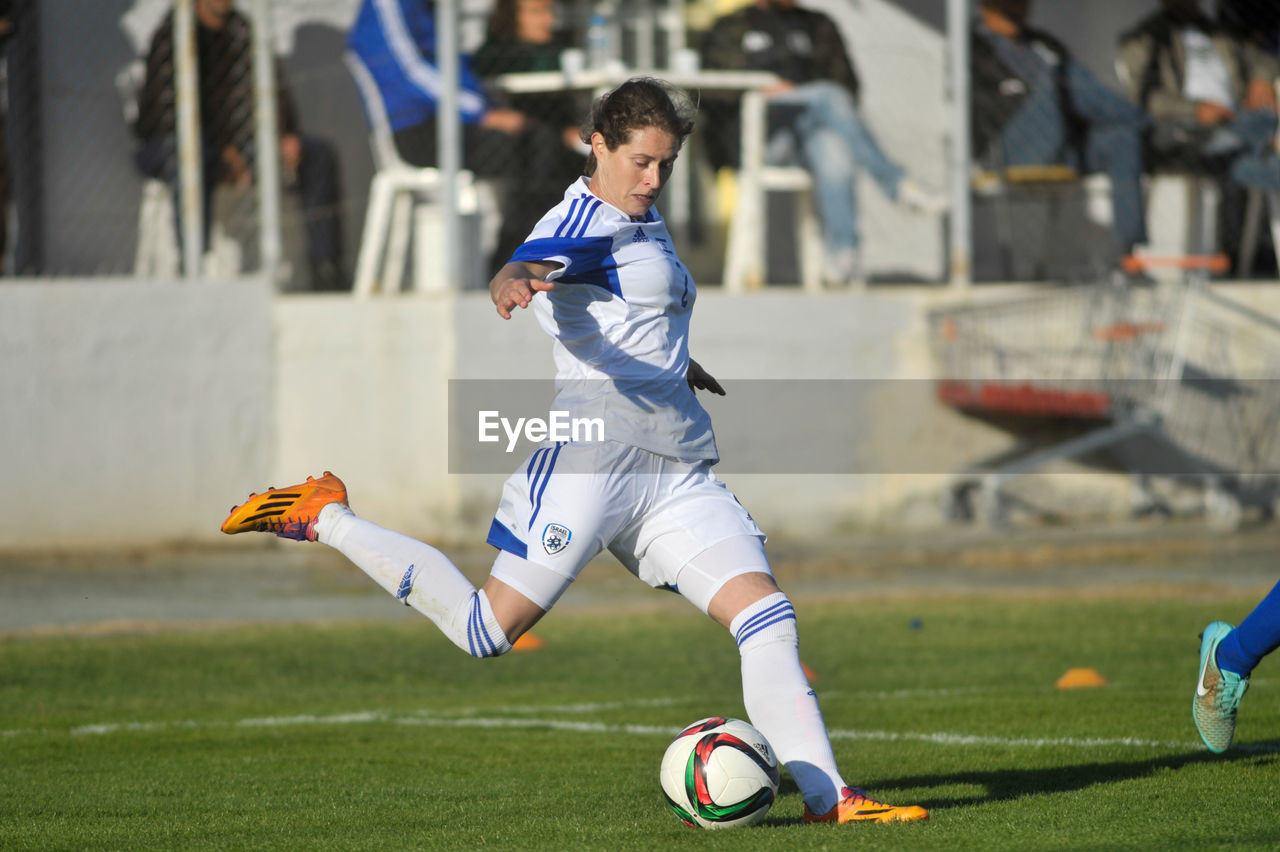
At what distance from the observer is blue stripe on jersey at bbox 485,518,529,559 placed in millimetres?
5034

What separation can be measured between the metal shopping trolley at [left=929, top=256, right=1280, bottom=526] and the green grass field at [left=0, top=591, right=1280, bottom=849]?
2758mm

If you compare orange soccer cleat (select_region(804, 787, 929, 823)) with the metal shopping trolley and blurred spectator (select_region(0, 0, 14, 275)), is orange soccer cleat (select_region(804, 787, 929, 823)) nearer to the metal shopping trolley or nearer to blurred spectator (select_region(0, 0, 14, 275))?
the metal shopping trolley

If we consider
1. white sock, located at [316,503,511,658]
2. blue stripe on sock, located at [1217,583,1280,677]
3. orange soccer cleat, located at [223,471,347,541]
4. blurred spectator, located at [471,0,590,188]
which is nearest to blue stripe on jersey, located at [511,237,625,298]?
white sock, located at [316,503,511,658]

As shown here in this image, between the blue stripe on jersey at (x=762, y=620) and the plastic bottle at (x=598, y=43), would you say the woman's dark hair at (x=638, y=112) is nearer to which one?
the blue stripe on jersey at (x=762, y=620)

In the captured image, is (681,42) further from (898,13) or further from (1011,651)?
(1011,651)

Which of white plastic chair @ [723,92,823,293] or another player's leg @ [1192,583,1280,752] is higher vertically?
white plastic chair @ [723,92,823,293]

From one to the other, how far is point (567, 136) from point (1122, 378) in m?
4.83

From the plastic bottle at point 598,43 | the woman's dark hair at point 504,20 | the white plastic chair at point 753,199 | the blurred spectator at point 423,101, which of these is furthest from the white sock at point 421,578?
the woman's dark hair at point 504,20

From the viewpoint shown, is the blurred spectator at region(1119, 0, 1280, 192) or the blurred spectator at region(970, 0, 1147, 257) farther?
the blurred spectator at region(1119, 0, 1280, 192)

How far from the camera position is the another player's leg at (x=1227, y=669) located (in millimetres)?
5609

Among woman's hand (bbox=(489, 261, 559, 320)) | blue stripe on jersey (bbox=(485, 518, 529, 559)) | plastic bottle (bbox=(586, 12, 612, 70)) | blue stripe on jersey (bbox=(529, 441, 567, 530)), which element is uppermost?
plastic bottle (bbox=(586, 12, 612, 70))

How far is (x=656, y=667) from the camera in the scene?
30.0 ft

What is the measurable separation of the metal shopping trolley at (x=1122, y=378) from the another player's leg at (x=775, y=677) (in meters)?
8.81

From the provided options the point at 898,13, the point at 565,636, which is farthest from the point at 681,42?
the point at 565,636
